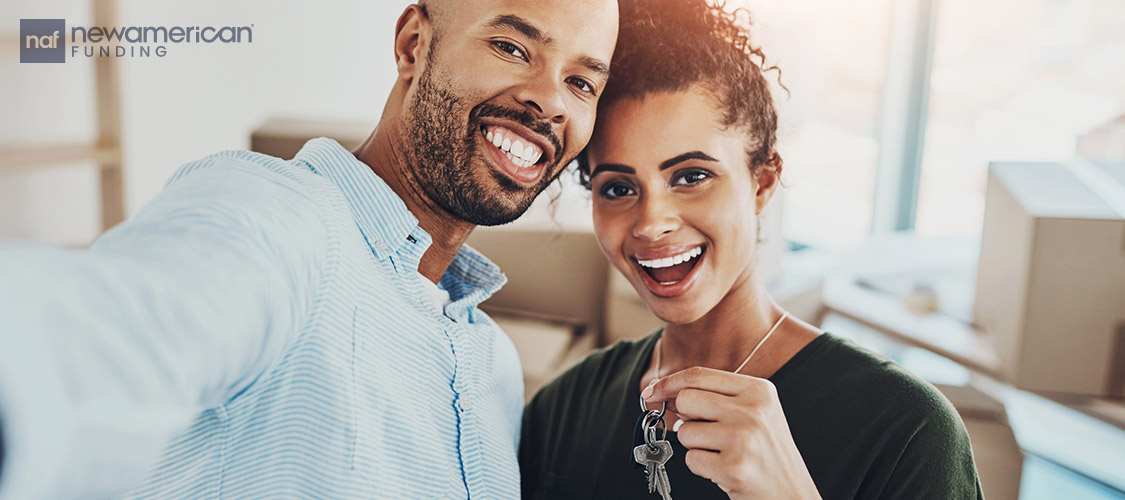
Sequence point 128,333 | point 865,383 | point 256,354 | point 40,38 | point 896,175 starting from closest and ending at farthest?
1. point 128,333
2. point 256,354
3. point 865,383
4. point 40,38
5. point 896,175

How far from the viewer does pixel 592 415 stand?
938 millimetres

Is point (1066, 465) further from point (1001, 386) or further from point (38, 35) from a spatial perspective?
point (38, 35)

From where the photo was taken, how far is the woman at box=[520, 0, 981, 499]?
0.67 metres

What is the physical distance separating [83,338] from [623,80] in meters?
0.60

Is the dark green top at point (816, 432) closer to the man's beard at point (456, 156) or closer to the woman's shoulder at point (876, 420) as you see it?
the woman's shoulder at point (876, 420)

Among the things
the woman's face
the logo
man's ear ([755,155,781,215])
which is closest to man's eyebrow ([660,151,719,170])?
the woman's face

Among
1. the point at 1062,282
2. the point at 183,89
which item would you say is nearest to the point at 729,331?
the point at 1062,282

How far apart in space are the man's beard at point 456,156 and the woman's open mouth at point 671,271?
0.16m

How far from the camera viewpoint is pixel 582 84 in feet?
2.56

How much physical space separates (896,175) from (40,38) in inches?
78.9

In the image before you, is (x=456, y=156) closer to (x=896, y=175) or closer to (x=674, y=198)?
(x=674, y=198)

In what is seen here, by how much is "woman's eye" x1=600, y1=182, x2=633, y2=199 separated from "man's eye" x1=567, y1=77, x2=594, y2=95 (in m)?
0.11

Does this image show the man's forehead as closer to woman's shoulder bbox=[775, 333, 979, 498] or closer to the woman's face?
the woman's face

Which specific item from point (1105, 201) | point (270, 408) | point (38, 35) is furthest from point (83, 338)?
point (38, 35)
